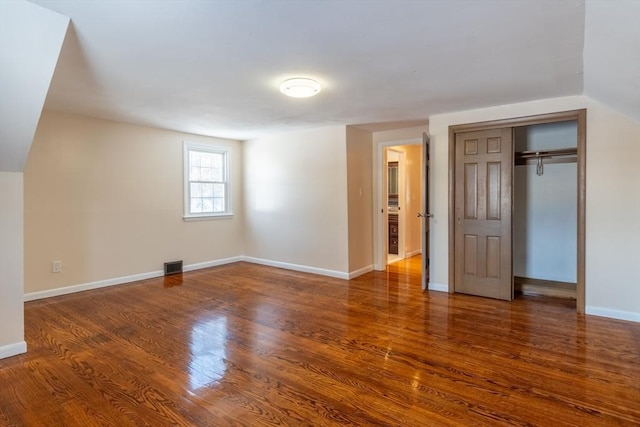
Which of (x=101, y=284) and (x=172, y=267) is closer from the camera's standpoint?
(x=101, y=284)

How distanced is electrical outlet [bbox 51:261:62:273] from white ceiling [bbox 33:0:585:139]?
1.91 metres

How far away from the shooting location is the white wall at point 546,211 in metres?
4.16

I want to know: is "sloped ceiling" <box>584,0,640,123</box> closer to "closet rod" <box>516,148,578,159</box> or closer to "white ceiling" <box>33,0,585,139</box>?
"white ceiling" <box>33,0,585,139</box>

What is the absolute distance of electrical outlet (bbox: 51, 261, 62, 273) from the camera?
4230 mm

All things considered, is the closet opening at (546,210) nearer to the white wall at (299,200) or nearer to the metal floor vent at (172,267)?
the white wall at (299,200)

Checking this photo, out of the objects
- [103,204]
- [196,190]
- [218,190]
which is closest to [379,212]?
[218,190]

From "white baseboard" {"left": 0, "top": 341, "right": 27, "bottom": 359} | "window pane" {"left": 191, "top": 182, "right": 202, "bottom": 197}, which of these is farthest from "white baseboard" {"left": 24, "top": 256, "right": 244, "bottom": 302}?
"white baseboard" {"left": 0, "top": 341, "right": 27, "bottom": 359}

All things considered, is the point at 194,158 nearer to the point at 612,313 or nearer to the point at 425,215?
the point at 425,215

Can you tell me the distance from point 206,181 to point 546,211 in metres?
5.21

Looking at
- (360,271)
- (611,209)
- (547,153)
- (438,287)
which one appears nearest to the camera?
(611,209)

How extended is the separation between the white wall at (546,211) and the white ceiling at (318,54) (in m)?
0.94

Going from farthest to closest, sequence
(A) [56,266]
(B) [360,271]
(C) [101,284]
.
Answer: (B) [360,271]
(C) [101,284]
(A) [56,266]

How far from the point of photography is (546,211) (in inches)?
170

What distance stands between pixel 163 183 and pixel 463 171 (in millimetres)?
4396
